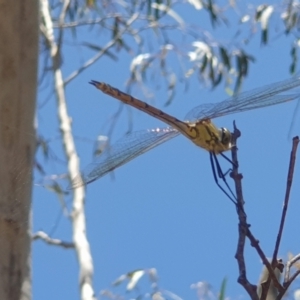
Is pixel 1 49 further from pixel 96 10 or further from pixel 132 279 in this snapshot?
pixel 96 10

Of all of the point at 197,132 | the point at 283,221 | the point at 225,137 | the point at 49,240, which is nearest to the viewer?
the point at 283,221

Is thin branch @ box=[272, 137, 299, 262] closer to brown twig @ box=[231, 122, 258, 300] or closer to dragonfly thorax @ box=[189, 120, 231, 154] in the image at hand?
brown twig @ box=[231, 122, 258, 300]

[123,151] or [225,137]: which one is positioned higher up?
[123,151]

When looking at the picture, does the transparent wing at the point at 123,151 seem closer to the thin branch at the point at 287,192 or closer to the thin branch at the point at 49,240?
the thin branch at the point at 287,192

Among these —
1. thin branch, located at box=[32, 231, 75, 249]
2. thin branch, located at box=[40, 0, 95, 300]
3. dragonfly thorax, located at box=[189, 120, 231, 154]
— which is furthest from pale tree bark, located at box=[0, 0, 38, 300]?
thin branch, located at box=[32, 231, 75, 249]

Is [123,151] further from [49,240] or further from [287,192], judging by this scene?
[49,240]

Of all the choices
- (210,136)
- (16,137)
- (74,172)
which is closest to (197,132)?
(210,136)

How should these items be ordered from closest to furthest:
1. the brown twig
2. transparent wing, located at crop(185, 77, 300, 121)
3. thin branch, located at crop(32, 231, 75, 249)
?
the brown twig → transparent wing, located at crop(185, 77, 300, 121) → thin branch, located at crop(32, 231, 75, 249)

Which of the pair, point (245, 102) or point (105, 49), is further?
point (105, 49)
